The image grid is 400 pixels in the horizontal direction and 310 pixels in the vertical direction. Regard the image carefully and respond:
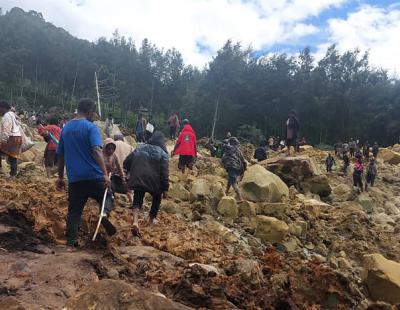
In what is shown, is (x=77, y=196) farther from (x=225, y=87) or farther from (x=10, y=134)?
(x=225, y=87)

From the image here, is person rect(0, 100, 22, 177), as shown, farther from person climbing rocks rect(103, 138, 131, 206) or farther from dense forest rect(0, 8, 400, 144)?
dense forest rect(0, 8, 400, 144)

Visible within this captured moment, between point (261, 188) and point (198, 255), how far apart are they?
→ 4.89 meters

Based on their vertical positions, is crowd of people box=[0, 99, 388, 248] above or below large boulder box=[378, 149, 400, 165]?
below

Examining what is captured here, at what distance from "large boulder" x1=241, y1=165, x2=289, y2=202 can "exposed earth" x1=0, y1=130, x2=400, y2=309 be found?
0.02 m

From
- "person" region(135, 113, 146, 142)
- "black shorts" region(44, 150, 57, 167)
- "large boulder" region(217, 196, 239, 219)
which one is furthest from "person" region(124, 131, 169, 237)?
"person" region(135, 113, 146, 142)

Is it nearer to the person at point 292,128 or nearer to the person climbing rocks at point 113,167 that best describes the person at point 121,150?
the person climbing rocks at point 113,167

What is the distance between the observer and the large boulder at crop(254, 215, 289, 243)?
7.73m

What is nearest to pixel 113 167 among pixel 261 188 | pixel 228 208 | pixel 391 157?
pixel 228 208

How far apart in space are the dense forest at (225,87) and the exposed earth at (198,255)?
2848 cm

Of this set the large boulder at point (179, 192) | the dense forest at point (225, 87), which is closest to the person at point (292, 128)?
the large boulder at point (179, 192)

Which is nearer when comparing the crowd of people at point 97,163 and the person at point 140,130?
the crowd of people at point 97,163

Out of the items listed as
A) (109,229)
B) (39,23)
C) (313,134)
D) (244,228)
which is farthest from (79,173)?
(39,23)

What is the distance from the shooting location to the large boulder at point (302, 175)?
13.5 m

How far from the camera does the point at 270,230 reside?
7.77 m
